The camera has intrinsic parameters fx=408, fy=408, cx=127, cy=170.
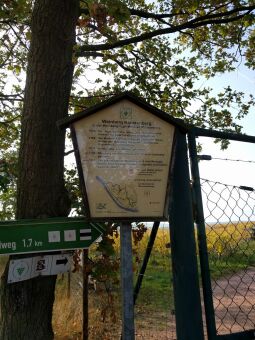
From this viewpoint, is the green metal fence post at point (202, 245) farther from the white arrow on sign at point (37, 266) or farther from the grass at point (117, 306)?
the grass at point (117, 306)

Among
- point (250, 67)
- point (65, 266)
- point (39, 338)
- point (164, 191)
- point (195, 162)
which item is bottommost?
point (39, 338)

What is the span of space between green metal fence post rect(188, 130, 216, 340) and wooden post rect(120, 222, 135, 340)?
2.30ft

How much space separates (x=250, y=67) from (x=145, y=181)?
24.4 feet

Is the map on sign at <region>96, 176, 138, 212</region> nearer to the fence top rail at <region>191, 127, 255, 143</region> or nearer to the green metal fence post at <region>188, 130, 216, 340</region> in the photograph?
the green metal fence post at <region>188, 130, 216, 340</region>

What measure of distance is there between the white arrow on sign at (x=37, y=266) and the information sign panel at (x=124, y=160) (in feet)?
2.03

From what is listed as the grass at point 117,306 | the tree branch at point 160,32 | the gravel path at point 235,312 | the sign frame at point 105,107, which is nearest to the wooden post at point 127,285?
the sign frame at point 105,107

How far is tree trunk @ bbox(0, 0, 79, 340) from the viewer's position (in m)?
3.09

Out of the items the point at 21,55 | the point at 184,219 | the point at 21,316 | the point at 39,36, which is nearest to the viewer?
the point at 184,219

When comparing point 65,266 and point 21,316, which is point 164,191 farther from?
point 21,316

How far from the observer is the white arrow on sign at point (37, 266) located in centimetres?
257

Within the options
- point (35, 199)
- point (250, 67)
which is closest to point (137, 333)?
point (35, 199)

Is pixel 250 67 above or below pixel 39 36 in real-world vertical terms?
above

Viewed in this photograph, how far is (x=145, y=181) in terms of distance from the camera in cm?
237

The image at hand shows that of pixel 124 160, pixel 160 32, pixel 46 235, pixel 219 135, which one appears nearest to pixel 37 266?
pixel 46 235
